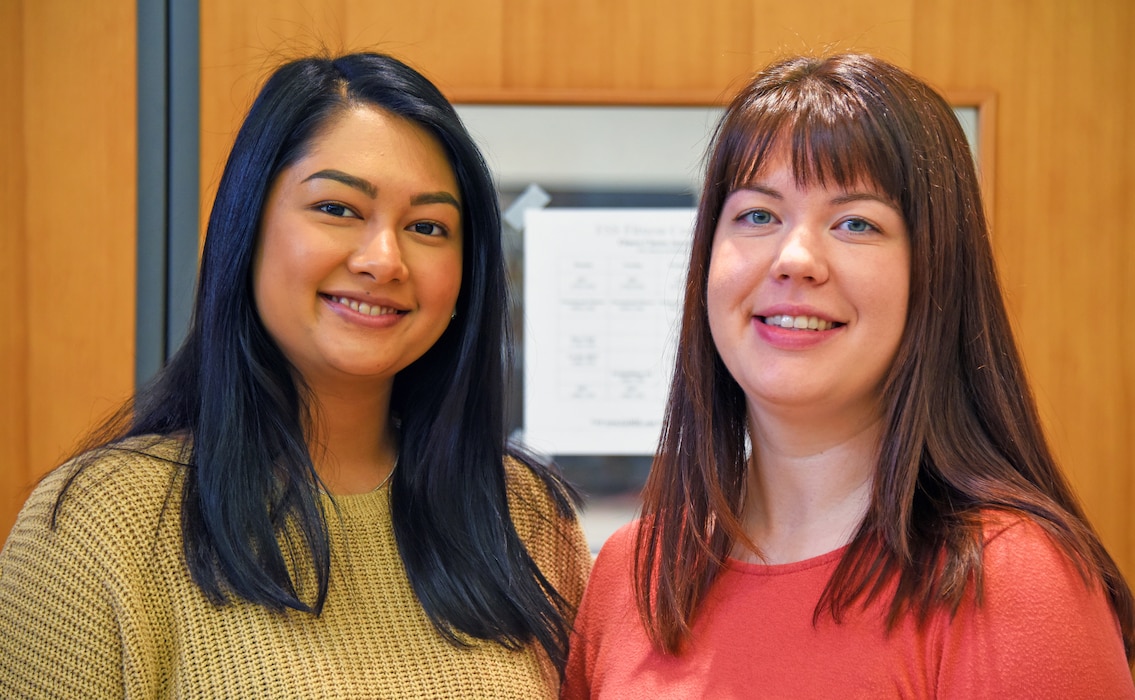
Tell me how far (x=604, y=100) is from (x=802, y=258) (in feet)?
2.50

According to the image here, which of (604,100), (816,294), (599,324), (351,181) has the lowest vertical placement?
(599,324)

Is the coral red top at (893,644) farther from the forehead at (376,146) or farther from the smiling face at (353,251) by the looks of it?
the forehead at (376,146)

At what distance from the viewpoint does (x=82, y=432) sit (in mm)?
1816

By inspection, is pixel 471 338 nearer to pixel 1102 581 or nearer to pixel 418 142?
pixel 418 142

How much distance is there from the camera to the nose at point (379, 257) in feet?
4.14

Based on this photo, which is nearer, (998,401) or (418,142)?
(998,401)

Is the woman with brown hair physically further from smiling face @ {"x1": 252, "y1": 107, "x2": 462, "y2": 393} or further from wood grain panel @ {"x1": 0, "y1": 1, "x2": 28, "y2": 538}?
wood grain panel @ {"x1": 0, "y1": 1, "x2": 28, "y2": 538}

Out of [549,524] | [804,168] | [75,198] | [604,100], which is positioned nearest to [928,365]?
[804,168]

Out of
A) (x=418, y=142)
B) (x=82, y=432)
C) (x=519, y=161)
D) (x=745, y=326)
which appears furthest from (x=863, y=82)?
(x=82, y=432)

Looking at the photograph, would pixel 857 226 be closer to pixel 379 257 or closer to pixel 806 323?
pixel 806 323

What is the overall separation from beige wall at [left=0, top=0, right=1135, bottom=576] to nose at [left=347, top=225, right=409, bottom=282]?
0.57 m

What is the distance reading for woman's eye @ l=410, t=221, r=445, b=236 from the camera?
1346 mm

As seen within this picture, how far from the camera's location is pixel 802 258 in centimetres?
109

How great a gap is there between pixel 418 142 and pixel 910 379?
67 cm
